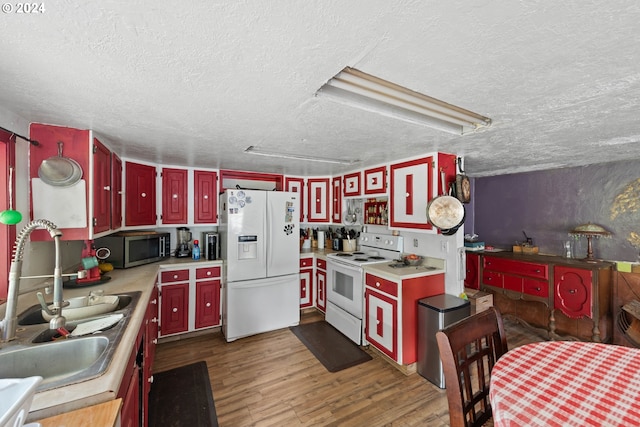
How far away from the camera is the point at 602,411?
0.86 metres

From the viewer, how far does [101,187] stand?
1.95 meters

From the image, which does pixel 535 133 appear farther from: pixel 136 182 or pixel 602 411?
pixel 136 182

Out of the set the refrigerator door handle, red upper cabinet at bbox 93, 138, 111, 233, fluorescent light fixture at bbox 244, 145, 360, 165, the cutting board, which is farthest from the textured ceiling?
the refrigerator door handle

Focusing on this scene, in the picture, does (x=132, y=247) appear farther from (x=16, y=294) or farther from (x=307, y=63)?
(x=307, y=63)

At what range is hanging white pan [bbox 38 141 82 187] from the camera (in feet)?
5.31

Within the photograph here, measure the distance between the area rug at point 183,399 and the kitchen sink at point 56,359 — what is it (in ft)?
3.32

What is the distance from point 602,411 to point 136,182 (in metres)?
3.72

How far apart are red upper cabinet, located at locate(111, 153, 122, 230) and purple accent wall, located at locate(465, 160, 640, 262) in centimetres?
463

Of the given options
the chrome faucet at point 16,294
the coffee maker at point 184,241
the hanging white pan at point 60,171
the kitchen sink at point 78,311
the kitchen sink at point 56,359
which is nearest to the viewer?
the kitchen sink at point 56,359

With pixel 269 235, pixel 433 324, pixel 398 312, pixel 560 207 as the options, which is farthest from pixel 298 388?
pixel 560 207

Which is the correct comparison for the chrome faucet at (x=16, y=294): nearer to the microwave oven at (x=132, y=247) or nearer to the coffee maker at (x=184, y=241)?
the microwave oven at (x=132, y=247)

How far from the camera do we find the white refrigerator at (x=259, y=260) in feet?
9.78

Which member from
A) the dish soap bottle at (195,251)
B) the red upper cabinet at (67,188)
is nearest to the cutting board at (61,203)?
the red upper cabinet at (67,188)

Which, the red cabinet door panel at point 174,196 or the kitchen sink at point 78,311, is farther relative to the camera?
the red cabinet door panel at point 174,196
